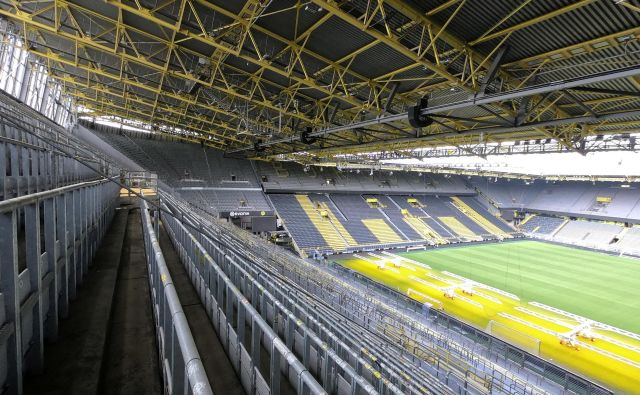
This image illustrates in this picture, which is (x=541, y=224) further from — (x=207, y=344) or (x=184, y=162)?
(x=207, y=344)

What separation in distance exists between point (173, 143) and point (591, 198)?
5515cm

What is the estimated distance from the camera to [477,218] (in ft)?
143

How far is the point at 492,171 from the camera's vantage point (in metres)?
43.8

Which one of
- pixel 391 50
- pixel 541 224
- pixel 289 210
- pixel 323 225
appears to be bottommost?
pixel 541 224

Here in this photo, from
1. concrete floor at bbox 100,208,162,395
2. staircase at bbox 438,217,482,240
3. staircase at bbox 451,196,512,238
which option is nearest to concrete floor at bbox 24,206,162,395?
concrete floor at bbox 100,208,162,395

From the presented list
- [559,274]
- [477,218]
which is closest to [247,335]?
[559,274]

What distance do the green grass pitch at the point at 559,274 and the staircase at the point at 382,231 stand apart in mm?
3321

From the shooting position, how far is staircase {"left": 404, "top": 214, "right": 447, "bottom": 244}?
35.6 metres

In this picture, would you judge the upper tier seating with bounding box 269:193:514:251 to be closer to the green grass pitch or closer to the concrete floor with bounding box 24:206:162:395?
the green grass pitch

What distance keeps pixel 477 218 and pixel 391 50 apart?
4030cm

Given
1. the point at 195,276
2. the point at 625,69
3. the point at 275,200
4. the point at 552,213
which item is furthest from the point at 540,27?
the point at 552,213

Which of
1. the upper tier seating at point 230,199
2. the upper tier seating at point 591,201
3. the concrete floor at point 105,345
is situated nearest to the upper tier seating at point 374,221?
the upper tier seating at point 230,199

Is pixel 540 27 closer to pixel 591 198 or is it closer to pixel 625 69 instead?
pixel 625 69

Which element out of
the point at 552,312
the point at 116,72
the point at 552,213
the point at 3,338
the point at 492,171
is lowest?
the point at 552,312
